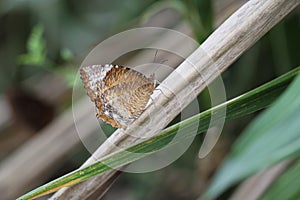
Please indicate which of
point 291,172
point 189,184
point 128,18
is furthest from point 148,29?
point 291,172

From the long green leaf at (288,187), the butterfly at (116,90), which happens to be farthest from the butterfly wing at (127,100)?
the long green leaf at (288,187)

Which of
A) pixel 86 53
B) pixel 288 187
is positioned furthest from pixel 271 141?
pixel 86 53

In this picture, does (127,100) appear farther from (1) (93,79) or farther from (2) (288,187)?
(2) (288,187)

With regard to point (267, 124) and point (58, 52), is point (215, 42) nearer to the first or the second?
point (267, 124)

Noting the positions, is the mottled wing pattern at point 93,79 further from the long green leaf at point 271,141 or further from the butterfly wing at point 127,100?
the long green leaf at point 271,141

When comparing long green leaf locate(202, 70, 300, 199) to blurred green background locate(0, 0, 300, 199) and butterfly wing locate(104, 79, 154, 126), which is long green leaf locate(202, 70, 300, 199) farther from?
blurred green background locate(0, 0, 300, 199)

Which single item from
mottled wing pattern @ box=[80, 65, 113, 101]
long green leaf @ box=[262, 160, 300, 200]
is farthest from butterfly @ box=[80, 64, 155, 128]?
long green leaf @ box=[262, 160, 300, 200]

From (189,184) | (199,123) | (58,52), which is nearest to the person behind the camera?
(199,123)
